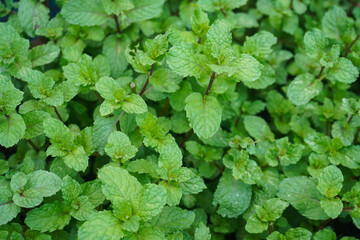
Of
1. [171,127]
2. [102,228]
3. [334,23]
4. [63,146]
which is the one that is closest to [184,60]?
[171,127]

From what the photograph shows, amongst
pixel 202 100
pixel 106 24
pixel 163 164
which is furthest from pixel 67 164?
pixel 106 24

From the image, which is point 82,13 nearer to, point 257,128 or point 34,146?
point 34,146

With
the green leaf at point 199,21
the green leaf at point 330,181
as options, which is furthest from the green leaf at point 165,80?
the green leaf at point 330,181

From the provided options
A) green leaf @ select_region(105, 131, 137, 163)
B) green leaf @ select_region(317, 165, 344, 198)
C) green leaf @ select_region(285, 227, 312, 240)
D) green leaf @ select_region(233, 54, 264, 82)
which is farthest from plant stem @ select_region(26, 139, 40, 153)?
green leaf @ select_region(317, 165, 344, 198)

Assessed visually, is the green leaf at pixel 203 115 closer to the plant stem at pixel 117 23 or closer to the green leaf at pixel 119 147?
the green leaf at pixel 119 147

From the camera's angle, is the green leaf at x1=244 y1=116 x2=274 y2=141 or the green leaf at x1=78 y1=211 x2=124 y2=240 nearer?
the green leaf at x1=78 y1=211 x2=124 y2=240

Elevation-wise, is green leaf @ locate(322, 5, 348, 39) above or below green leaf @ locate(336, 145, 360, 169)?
above

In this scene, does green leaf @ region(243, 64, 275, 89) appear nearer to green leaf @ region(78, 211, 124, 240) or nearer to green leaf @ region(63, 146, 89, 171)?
green leaf @ region(63, 146, 89, 171)
